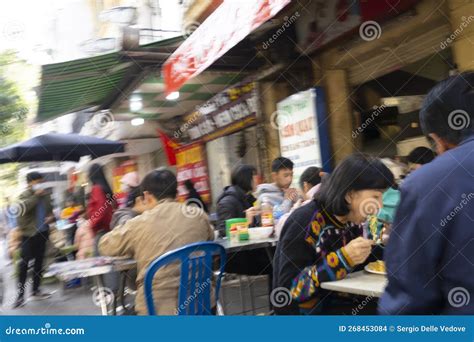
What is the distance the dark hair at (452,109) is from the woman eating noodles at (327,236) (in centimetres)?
48

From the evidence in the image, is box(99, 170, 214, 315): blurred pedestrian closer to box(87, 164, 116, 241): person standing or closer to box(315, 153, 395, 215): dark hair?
box(315, 153, 395, 215): dark hair

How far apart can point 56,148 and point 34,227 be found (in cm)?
80

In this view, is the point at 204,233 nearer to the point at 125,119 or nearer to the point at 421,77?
the point at 421,77

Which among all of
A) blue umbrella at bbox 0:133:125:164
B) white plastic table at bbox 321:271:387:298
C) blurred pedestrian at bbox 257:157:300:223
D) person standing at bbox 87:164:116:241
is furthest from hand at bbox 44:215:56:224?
white plastic table at bbox 321:271:387:298

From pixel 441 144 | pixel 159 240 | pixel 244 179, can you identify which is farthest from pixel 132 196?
pixel 441 144

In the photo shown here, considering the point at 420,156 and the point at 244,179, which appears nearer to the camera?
the point at 420,156

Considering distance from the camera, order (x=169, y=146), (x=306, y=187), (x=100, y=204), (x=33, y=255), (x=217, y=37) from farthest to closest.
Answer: (x=169, y=146) → (x=33, y=255) → (x=100, y=204) → (x=217, y=37) → (x=306, y=187)

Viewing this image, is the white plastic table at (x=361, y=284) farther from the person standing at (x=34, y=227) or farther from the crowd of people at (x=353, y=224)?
the person standing at (x=34, y=227)

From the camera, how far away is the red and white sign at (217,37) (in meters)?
2.70

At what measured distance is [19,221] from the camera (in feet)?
13.6

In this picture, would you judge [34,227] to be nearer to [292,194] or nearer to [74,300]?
[74,300]

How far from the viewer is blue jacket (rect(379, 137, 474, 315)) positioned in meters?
0.88

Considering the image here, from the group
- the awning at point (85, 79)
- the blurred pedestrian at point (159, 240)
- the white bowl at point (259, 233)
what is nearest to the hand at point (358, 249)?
the blurred pedestrian at point (159, 240)

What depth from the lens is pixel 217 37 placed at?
340cm
